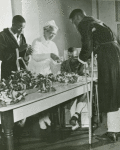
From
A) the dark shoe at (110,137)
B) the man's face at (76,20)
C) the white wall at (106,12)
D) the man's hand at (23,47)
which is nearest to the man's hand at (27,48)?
the man's hand at (23,47)

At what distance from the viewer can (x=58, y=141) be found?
2.53 m

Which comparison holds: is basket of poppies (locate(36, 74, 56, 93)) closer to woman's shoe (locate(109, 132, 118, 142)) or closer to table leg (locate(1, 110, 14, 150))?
table leg (locate(1, 110, 14, 150))

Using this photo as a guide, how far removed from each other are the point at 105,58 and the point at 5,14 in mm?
1091

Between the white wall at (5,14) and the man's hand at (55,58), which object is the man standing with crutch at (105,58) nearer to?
the man's hand at (55,58)

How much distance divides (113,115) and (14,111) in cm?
122

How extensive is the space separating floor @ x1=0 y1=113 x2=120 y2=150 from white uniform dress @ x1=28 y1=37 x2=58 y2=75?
2.35ft

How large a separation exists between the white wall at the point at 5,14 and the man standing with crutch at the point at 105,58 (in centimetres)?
73

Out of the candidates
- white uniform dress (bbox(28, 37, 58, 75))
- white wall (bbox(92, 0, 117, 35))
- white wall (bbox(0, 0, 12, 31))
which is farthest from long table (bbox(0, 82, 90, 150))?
white wall (bbox(92, 0, 117, 35))

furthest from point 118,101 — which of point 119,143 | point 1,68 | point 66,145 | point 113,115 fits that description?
point 1,68

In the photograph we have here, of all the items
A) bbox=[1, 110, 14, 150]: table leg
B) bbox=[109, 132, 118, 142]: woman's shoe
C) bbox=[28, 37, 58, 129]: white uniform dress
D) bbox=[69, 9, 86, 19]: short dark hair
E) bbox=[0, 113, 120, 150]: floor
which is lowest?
bbox=[0, 113, 120, 150]: floor

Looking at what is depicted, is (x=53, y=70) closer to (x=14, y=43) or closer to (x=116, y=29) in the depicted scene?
(x=14, y=43)

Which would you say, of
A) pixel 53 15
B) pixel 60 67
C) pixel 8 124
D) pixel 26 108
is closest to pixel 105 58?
pixel 60 67

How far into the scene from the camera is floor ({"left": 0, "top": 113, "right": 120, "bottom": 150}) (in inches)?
92.7

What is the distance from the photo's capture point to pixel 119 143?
2.39 m
